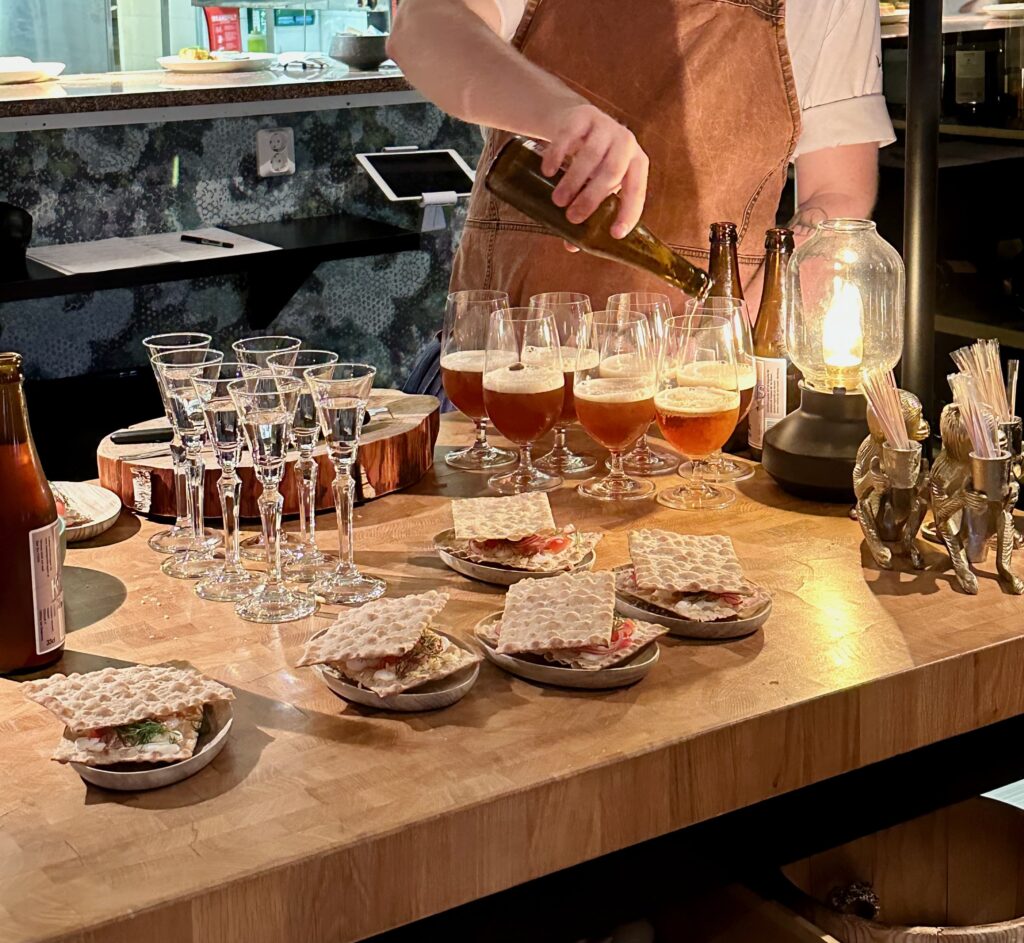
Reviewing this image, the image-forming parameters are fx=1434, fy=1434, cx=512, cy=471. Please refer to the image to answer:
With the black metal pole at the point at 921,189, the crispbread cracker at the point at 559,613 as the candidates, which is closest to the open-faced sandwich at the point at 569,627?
the crispbread cracker at the point at 559,613

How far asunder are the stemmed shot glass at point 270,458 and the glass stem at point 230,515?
45 millimetres

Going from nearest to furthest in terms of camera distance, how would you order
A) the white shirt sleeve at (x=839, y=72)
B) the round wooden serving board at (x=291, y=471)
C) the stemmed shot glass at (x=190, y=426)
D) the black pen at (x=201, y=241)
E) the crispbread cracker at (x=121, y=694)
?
the crispbread cracker at (x=121, y=694)
the stemmed shot glass at (x=190, y=426)
the round wooden serving board at (x=291, y=471)
the white shirt sleeve at (x=839, y=72)
the black pen at (x=201, y=241)

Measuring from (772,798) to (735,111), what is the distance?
1.33 metres

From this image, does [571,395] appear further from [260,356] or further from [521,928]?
[521,928]

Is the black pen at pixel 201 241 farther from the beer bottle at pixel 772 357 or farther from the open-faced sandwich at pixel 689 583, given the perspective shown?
the open-faced sandwich at pixel 689 583

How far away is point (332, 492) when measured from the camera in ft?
5.68

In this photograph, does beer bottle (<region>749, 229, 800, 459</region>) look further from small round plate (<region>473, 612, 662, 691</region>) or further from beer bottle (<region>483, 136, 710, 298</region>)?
small round plate (<region>473, 612, 662, 691</region>)

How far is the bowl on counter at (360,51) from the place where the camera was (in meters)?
4.44

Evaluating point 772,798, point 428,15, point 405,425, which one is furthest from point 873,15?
point 772,798

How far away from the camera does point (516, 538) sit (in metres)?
1.49

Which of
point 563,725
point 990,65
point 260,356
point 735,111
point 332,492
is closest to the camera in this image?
point 563,725

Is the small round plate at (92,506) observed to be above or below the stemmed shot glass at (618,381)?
below

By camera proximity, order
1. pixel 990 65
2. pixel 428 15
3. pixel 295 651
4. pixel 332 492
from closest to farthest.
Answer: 1. pixel 295 651
2. pixel 332 492
3. pixel 428 15
4. pixel 990 65

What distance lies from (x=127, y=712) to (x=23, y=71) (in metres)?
3.33
